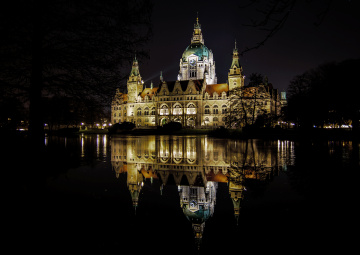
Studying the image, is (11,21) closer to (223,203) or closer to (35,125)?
(35,125)

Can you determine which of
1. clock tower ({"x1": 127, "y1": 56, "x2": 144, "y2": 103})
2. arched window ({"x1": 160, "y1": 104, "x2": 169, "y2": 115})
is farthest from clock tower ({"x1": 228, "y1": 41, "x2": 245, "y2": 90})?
clock tower ({"x1": 127, "y1": 56, "x2": 144, "y2": 103})

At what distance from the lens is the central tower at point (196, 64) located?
98.8m

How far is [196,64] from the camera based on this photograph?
325 feet

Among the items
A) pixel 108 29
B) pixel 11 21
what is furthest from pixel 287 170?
pixel 11 21

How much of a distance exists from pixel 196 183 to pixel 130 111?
91558mm

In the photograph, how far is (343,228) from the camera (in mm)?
3322

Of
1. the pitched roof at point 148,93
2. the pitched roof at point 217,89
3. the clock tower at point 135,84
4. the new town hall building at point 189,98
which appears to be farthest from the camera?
the clock tower at point 135,84

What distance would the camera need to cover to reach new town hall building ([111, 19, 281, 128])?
82.5 meters

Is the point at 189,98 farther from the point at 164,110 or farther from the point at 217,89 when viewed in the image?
the point at 217,89

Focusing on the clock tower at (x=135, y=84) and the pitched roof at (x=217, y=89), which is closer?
the pitched roof at (x=217, y=89)

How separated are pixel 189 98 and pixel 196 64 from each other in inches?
836

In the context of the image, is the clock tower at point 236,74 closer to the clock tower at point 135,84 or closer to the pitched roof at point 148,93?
the pitched roof at point 148,93

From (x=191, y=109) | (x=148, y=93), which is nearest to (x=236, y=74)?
(x=191, y=109)

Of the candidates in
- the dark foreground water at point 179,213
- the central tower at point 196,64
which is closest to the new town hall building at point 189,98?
the central tower at point 196,64
